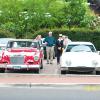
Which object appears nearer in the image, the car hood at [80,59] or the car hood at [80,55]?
the car hood at [80,59]

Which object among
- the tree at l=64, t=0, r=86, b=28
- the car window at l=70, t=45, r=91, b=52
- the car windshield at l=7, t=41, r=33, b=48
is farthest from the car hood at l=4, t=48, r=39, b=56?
the tree at l=64, t=0, r=86, b=28

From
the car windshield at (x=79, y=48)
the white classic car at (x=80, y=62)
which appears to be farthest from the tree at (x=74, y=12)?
the white classic car at (x=80, y=62)

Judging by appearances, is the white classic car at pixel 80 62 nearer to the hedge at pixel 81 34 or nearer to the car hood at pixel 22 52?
the car hood at pixel 22 52

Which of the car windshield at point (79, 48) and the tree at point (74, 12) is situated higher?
the tree at point (74, 12)

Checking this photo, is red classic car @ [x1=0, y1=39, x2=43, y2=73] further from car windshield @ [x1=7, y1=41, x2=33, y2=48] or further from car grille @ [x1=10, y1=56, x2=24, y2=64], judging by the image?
car windshield @ [x1=7, y1=41, x2=33, y2=48]

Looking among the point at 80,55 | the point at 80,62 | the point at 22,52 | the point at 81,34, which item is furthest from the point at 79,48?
the point at 81,34

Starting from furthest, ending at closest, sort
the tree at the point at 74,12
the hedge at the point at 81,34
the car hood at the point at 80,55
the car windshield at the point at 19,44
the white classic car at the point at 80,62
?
the tree at the point at 74,12 → the hedge at the point at 81,34 → the car windshield at the point at 19,44 → the car hood at the point at 80,55 → the white classic car at the point at 80,62

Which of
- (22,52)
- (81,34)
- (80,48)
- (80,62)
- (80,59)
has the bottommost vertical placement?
(80,62)

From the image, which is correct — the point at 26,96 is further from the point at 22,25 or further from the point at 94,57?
the point at 22,25

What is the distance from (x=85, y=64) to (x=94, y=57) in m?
0.62

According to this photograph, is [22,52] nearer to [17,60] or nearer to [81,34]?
[17,60]

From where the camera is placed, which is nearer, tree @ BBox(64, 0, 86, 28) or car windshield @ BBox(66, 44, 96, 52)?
car windshield @ BBox(66, 44, 96, 52)

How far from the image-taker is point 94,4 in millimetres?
60281

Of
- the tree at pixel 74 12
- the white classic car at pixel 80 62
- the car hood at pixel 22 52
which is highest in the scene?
the tree at pixel 74 12
